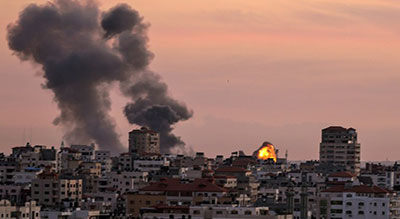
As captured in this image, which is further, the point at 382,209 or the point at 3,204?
the point at 382,209

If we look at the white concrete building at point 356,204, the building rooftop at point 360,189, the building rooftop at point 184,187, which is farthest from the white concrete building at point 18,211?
the building rooftop at point 360,189

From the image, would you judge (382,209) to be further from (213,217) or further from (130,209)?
(213,217)

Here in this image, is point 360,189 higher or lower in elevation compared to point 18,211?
higher

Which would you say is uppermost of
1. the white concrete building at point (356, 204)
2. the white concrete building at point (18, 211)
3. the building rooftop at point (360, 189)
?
the building rooftop at point (360, 189)

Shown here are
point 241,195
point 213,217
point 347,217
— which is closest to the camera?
point 213,217

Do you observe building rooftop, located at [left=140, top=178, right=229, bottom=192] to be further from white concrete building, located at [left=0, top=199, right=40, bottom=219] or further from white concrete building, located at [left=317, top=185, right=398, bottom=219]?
white concrete building, located at [left=0, top=199, right=40, bottom=219]

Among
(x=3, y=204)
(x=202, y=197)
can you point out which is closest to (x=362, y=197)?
(x=202, y=197)

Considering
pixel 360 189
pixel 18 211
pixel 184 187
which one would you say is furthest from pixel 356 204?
pixel 18 211

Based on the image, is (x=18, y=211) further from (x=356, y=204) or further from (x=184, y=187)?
(x=356, y=204)

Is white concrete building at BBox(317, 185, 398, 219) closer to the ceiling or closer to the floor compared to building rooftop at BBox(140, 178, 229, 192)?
closer to the floor

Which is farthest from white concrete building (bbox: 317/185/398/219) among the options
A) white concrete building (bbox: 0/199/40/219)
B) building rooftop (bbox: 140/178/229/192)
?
white concrete building (bbox: 0/199/40/219)

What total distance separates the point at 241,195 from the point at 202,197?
34.1ft

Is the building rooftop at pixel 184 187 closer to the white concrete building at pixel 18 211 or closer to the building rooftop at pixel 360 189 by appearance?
the building rooftop at pixel 360 189

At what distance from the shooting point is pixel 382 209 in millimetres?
177750
